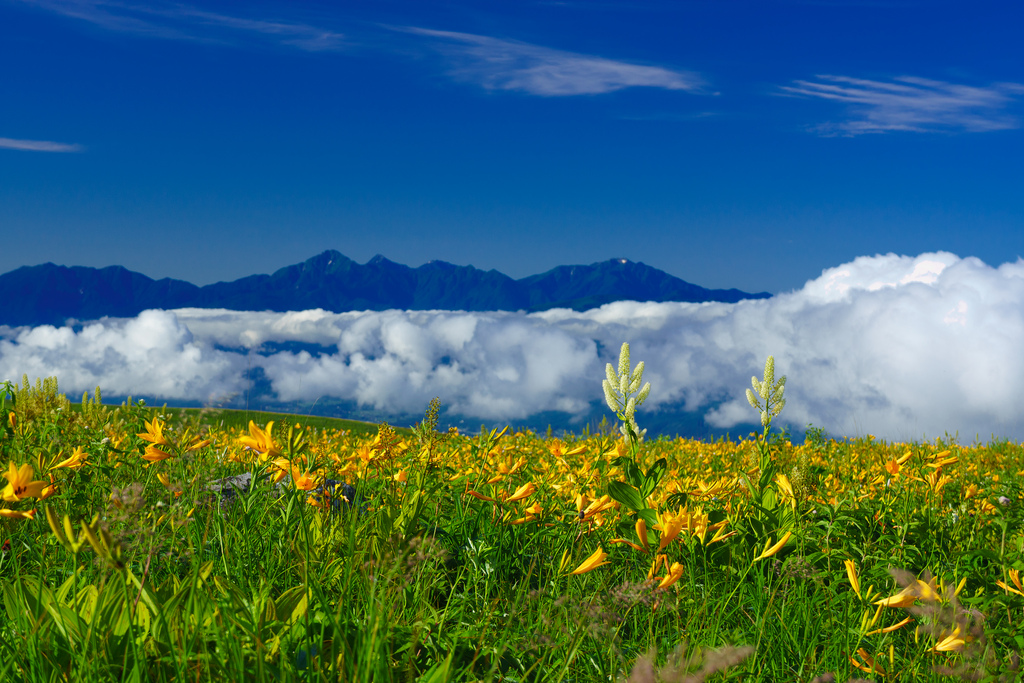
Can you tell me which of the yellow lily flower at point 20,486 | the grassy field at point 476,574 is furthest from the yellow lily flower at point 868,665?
the yellow lily flower at point 20,486

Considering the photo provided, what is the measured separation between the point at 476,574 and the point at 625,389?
2.04m

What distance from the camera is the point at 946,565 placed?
11.9 feet

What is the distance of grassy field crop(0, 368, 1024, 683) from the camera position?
6.25ft

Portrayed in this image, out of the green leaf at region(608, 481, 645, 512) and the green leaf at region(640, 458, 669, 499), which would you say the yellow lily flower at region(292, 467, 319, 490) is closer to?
the green leaf at region(608, 481, 645, 512)

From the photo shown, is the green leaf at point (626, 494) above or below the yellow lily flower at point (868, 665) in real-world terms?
above

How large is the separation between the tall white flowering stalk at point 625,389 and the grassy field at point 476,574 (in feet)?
0.11

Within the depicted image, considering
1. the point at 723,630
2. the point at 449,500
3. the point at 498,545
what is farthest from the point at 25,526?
the point at 723,630

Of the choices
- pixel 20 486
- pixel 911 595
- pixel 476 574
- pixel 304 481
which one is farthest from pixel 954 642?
pixel 20 486

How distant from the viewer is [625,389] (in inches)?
181

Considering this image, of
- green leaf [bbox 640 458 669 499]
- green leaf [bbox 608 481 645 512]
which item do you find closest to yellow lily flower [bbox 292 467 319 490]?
green leaf [bbox 608 481 645 512]

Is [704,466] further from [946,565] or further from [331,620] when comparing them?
[331,620]

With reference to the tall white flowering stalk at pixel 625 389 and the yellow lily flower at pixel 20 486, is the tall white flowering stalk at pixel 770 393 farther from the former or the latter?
the yellow lily flower at pixel 20 486

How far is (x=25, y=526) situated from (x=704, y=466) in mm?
6111

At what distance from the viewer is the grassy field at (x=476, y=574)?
1.91 meters
